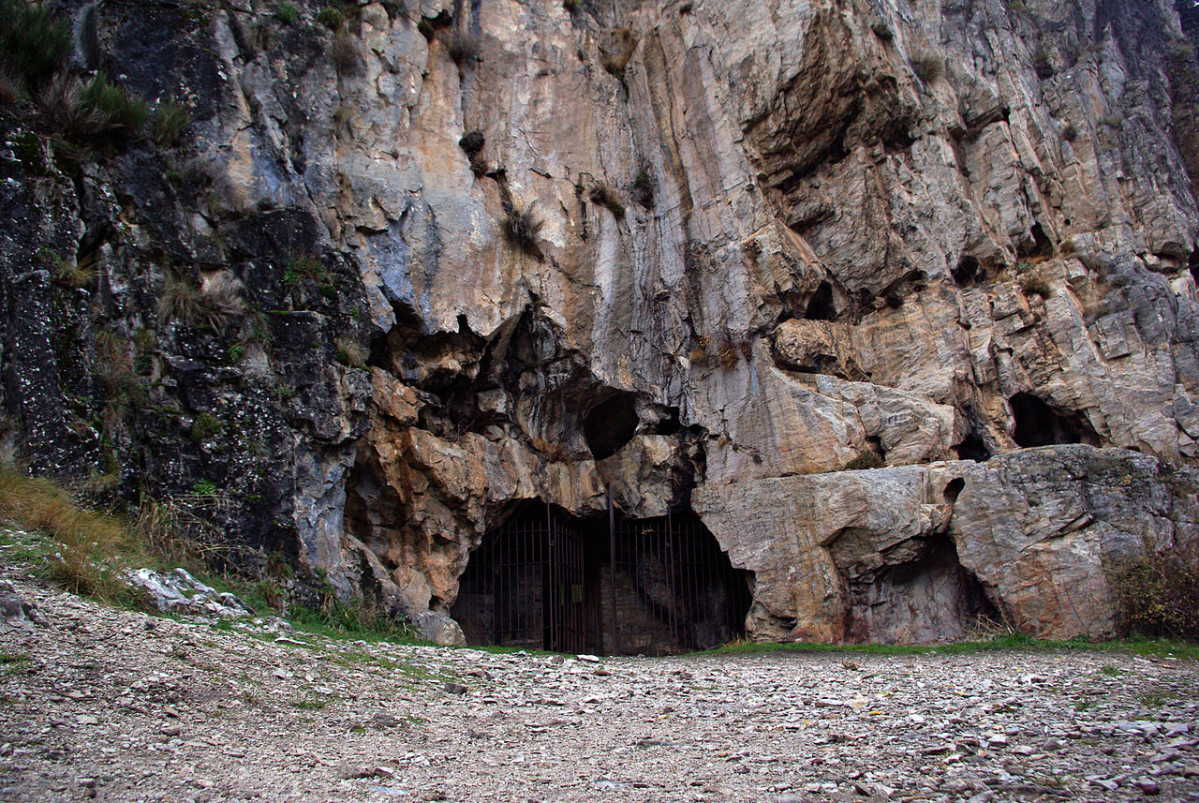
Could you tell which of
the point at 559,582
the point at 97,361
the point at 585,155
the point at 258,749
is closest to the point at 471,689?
the point at 258,749

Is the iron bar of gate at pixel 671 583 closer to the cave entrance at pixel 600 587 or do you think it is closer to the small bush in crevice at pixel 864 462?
the cave entrance at pixel 600 587

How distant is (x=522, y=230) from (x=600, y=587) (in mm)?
6479

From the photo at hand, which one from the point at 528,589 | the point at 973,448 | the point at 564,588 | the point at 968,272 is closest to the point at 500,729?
the point at 564,588

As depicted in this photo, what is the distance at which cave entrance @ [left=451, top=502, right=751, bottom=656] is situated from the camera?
13.6 meters

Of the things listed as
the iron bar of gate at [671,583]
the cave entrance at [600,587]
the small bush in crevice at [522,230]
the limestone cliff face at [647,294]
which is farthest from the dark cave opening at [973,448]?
the small bush in crevice at [522,230]

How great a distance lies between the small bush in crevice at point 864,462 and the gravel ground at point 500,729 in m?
5.29

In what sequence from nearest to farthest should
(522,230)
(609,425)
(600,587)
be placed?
1. (522,230)
2. (600,587)
3. (609,425)

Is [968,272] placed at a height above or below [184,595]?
above

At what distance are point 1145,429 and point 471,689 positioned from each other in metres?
11.7

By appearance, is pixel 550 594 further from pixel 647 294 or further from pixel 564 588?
pixel 647 294

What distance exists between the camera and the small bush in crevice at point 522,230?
14211mm

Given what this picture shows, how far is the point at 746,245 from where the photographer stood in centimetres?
1459

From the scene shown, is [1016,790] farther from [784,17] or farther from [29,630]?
[784,17]

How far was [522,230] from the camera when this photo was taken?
46.7ft
